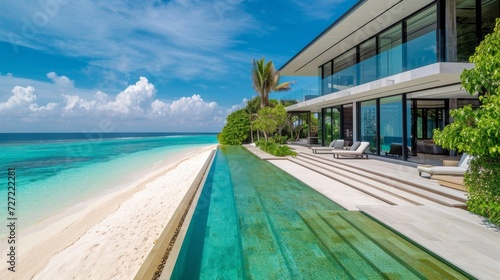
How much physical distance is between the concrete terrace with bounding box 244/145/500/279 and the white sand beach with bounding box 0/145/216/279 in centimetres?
413

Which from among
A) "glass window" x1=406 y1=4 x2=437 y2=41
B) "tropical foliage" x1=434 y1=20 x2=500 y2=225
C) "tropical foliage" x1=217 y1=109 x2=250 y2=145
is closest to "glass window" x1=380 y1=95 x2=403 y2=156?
"glass window" x1=406 y1=4 x2=437 y2=41

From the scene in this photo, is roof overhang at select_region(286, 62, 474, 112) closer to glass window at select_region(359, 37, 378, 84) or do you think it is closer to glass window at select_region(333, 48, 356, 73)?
glass window at select_region(359, 37, 378, 84)

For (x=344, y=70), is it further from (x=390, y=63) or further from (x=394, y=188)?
(x=394, y=188)

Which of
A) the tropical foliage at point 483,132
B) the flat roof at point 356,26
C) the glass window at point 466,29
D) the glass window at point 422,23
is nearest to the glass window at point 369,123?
the flat roof at point 356,26

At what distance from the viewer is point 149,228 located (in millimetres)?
5762

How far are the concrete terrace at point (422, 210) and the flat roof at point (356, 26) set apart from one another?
577 centimetres

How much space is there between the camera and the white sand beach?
4367 mm

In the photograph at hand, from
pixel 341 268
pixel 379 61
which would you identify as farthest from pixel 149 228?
pixel 379 61

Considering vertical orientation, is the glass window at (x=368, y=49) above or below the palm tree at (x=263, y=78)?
below

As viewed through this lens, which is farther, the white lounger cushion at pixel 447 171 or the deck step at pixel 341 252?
the white lounger cushion at pixel 447 171

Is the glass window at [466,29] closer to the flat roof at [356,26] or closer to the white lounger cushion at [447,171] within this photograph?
the flat roof at [356,26]

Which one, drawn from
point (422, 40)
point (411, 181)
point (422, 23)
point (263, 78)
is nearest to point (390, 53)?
point (422, 40)

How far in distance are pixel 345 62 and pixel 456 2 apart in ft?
24.9

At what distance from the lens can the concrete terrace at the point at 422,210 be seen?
3225mm
